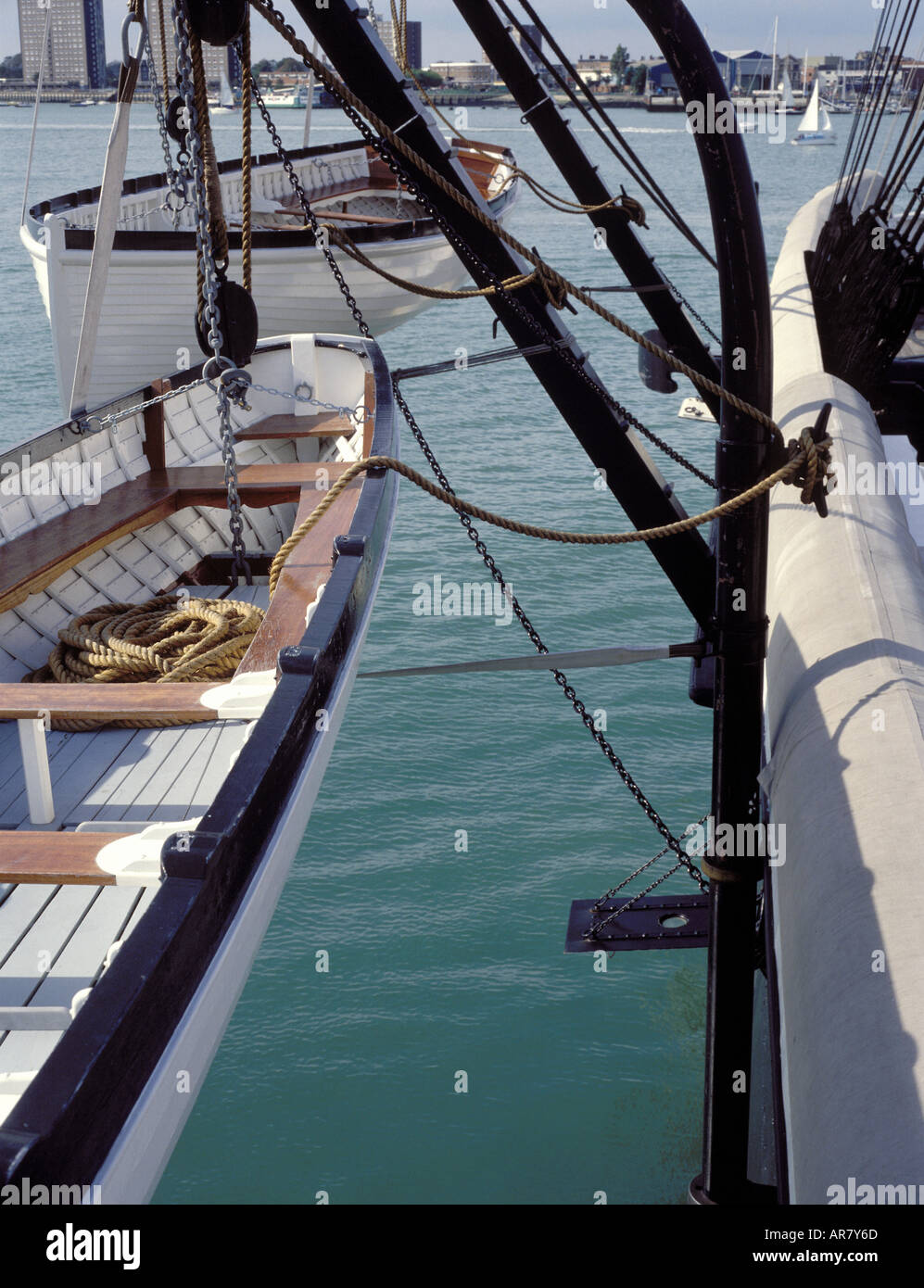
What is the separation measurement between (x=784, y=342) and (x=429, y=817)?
420cm

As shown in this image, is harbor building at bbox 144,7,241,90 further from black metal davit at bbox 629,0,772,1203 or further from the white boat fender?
the white boat fender

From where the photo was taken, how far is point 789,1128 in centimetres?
316

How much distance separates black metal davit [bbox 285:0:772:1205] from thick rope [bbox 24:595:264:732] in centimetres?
184

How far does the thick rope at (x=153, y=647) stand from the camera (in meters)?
5.85

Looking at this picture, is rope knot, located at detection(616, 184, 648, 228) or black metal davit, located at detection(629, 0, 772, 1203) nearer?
black metal davit, located at detection(629, 0, 772, 1203)

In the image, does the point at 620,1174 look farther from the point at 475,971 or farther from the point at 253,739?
the point at 253,739

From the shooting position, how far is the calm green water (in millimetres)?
5914

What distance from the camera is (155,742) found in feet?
19.5

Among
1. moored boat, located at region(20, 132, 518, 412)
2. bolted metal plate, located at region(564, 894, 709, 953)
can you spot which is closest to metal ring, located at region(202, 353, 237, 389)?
bolted metal plate, located at region(564, 894, 709, 953)

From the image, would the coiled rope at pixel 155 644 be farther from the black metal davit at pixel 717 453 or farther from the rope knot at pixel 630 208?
the rope knot at pixel 630 208

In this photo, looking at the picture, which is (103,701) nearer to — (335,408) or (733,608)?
(733,608)

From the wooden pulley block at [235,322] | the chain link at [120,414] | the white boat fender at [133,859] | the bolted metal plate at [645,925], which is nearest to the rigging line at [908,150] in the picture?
the chain link at [120,414]

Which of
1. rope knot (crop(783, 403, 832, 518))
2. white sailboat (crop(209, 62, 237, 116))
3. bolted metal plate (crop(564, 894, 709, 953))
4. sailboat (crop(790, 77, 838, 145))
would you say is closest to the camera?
rope knot (crop(783, 403, 832, 518))
